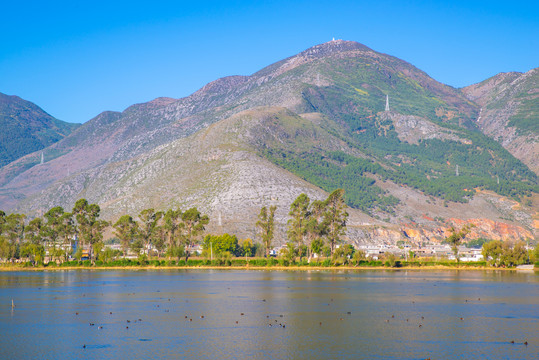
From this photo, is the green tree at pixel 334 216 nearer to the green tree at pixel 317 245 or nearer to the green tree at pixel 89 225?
the green tree at pixel 317 245

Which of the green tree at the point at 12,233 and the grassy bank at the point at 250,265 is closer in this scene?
the grassy bank at the point at 250,265

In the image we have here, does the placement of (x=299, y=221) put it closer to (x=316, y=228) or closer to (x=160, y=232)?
(x=316, y=228)

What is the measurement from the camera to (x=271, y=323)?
63906 millimetres

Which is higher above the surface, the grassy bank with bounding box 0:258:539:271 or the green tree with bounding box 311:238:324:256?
the green tree with bounding box 311:238:324:256

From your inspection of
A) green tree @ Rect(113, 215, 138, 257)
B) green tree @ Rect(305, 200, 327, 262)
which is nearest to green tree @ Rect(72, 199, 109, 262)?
green tree @ Rect(113, 215, 138, 257)

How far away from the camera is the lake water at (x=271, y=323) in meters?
51.0

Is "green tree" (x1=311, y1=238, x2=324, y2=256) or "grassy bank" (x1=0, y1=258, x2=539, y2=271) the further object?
"green tree" (x1=311, y1=238, x2=324, y2=256)

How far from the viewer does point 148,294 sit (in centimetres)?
9400

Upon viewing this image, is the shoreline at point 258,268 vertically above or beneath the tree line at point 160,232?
beneath

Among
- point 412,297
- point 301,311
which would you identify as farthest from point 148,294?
point 412,297

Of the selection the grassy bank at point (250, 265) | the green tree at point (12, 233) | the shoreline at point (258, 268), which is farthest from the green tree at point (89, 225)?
the green tree at point (12, 233)

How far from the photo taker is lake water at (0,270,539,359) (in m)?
51.0

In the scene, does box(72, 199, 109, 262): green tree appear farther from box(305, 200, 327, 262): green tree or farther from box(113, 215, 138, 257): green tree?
box(305, 200, 327, 262): green tree

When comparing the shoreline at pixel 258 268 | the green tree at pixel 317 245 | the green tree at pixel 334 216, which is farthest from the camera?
the green tree at pixel 334 216
